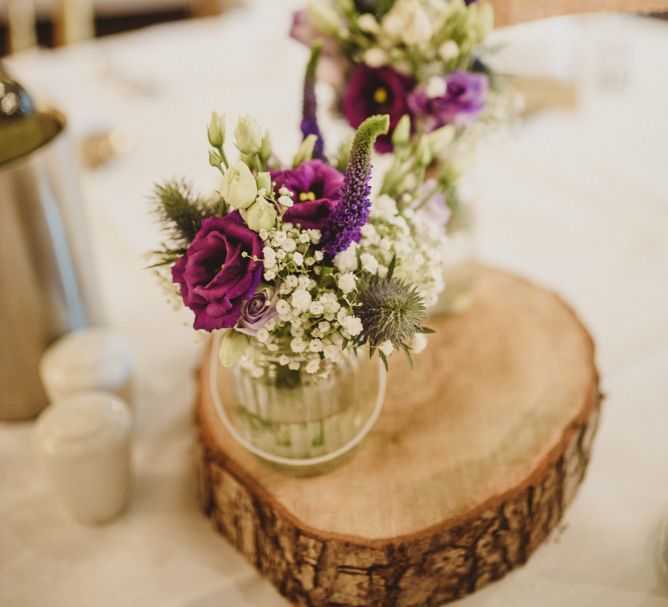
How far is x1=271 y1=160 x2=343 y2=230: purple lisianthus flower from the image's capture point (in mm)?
658

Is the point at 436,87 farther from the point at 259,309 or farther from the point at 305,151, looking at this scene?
the point at 259,309

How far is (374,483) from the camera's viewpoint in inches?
33.5

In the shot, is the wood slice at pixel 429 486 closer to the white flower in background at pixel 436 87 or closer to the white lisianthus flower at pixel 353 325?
the white lisianthus flower at pixel 353 325

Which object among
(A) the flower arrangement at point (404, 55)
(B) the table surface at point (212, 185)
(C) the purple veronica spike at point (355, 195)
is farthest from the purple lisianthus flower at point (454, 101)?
(C) the purple veronica spike at point (355, 195)

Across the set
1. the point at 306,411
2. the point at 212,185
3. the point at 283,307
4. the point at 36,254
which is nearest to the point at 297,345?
the point at 283,307

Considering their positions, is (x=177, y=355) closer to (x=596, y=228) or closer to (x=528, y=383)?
(x=528, y=383)

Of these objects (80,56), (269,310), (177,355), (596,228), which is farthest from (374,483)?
(80,56)

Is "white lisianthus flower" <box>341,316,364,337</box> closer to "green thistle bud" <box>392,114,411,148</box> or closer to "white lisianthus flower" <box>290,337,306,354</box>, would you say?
"white lisianthus flower" <box>290,337,306,354</box>

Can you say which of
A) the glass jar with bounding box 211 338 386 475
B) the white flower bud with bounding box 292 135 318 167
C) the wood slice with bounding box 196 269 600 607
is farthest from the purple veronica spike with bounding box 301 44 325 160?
the wood slice with bounding box 196 269 600 607

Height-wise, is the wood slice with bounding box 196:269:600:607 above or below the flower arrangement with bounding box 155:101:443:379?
below

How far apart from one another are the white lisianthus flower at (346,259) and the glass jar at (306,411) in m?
0.12

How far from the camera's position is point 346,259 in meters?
0.68

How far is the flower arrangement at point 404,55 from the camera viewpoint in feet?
2.89

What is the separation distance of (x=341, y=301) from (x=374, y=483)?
278 mm
